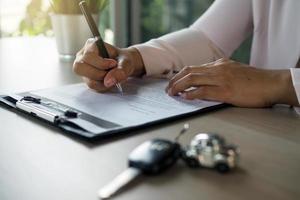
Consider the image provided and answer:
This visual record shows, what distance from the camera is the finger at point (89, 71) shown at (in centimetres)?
84

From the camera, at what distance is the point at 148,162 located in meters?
0.46

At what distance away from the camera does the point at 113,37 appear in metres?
1.66

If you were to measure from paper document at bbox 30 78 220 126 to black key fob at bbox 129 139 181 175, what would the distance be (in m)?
0.15

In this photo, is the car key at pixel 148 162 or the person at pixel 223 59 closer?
the car key at pixel 148 162

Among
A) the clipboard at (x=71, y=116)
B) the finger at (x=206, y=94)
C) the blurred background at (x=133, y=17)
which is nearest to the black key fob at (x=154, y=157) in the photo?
the clipboard at (x=71, y=116)

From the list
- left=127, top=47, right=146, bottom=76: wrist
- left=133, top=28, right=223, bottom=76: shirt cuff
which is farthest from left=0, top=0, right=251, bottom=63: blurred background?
left=127, top=47, right=146, bottom=76: wrist

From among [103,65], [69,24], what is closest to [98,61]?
[103,65]

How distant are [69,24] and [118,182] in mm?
919

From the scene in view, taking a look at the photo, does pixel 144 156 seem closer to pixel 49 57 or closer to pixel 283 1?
pixel 283 1

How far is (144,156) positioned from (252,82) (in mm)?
371

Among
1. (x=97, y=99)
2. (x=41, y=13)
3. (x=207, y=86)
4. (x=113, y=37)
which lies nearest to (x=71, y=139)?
(x=97, y=99)

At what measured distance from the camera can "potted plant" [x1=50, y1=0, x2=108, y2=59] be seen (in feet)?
4.21

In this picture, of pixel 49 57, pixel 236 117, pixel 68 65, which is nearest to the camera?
pixel 236 117

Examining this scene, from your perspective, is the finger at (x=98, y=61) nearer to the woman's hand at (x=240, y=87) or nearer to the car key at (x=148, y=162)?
the woman's hand at (x=240, y=87)
